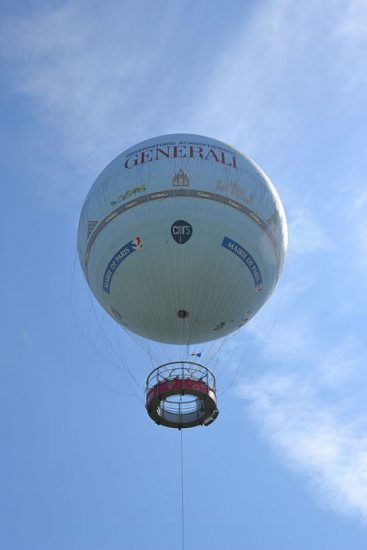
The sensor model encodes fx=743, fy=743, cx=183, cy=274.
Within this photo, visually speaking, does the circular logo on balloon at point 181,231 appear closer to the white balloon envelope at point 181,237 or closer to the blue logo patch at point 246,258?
the white balloon envelope at point 181,237

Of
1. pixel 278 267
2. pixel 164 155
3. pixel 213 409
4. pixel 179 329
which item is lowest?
pixel 213 409

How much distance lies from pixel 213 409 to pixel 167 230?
280 inches

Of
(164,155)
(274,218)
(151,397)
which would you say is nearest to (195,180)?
(164,155)

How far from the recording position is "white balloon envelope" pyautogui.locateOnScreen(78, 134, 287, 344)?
27.8 metres

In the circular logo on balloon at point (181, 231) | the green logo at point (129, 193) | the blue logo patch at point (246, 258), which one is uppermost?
the green logo at point (129, 193)

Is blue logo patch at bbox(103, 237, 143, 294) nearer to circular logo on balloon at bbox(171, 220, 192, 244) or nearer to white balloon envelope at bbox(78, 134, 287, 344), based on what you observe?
white balloon envelope at bbox(78, 134, 287, 344)

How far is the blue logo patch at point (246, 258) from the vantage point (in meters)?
28.0

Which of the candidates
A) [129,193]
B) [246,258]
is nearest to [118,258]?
[129,193]

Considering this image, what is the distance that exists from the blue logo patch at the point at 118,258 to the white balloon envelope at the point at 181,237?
1.6 inches

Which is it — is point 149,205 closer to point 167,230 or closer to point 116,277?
point 167,230

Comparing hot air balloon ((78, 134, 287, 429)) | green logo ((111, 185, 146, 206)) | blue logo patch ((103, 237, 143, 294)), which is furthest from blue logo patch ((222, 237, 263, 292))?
green logo ((111, 185, 146, 206))

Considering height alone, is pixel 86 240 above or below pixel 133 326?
above

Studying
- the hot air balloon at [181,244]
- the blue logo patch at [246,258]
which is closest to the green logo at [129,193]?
the hot air balloon at [181,244]

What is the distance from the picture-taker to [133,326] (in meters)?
30.7
